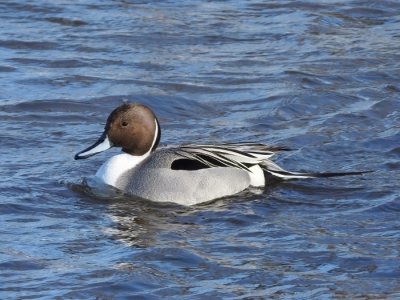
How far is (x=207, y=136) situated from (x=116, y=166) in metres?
1.28

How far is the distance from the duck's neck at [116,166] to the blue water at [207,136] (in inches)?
6.4

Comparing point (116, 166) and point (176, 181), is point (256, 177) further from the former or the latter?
point (116, 166)

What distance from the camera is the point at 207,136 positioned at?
10.5 metres

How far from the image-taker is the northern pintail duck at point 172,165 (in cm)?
912

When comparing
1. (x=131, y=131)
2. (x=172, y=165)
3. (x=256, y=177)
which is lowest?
(x=256, y=177)

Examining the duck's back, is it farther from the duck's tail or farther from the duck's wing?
the duck's tail

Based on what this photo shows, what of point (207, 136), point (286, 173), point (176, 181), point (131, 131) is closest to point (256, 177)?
point (286, 173)

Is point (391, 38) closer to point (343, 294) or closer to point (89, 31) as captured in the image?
point (89, 31)

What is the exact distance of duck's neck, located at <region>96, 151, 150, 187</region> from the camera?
9.33 m

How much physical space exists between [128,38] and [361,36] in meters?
2.35

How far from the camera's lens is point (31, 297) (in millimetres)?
6969

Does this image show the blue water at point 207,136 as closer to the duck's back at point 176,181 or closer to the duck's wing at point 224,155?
the duck's back at point 176,181

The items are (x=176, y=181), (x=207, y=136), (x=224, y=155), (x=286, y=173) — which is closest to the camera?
(x=176, y=181)

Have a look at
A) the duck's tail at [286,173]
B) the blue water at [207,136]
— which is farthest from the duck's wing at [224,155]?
the blue water at [207,136]
